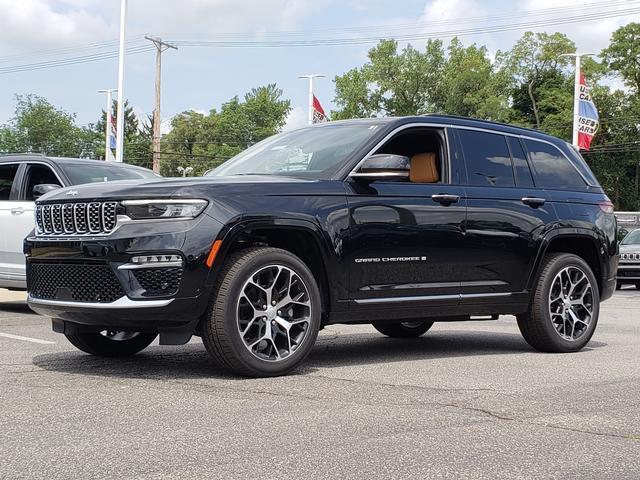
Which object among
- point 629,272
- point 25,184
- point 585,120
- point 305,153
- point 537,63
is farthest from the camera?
point 537,63

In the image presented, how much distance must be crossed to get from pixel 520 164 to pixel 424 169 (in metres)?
1.05

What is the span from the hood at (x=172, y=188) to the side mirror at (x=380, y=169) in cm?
41

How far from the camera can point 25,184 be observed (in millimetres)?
11555

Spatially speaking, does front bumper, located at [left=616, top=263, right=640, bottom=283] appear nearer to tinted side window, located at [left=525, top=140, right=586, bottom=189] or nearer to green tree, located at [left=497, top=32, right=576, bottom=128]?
tinted side window, located at [left=525, top=140, right=586, bottom=189]

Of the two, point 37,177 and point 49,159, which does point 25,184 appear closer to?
point 37,177

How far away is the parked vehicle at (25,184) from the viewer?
36.8 feet

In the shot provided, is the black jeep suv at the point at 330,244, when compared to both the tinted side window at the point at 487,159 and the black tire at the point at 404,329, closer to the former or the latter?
the tinted side window at the point at 487,159

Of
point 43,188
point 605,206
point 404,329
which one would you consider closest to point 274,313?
point 404,329

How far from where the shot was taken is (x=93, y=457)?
3975 mm

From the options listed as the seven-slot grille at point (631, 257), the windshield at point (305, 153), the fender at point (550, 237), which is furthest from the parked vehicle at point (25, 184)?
the seven-slot grille at point (631, 257)

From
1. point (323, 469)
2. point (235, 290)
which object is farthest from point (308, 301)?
point (323, 469)

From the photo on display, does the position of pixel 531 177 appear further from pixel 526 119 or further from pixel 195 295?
pixel 526 119

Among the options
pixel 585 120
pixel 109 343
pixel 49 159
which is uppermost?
pixel 585 120

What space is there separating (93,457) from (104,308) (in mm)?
1960
